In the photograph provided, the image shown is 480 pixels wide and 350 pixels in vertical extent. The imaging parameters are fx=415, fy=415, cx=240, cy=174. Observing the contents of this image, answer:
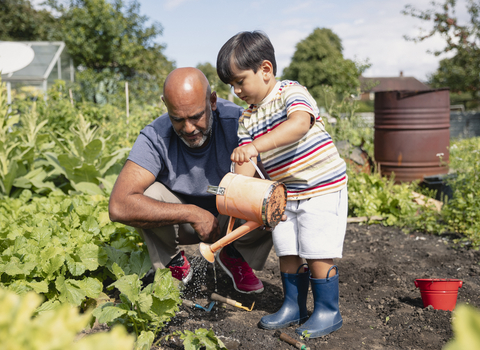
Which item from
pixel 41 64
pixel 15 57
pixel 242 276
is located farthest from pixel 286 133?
pixel 41 64

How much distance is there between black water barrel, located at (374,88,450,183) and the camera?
5203 mm

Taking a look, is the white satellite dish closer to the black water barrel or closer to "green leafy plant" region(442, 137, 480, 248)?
the black water barrel

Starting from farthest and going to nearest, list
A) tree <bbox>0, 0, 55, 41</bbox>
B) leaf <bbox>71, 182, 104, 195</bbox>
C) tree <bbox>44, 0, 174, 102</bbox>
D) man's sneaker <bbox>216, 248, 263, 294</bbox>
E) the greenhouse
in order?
tree <bbox>0, 0, 55, 41</bbox>
tree <bbox>44, 0, 174, 102</bbox>
the greenhouse
leaf <bbox>71, 182, 104, 195</bbox>
man's sneaker <bbox>216, 248, 263, 294</bbox>

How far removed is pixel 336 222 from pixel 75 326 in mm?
1660

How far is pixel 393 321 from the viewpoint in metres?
2.06

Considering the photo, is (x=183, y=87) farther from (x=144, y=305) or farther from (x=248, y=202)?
(x=144, y=305)

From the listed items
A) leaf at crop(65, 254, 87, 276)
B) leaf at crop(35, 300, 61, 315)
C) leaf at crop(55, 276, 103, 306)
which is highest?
leaf at crop(65, 254, 87, 276)

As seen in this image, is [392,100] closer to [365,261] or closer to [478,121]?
[365,261]

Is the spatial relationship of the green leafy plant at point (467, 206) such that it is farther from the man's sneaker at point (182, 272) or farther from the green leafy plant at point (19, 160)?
the green leafy plant at point (19, 160)

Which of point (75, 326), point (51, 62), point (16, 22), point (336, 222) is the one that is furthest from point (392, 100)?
point (16, 22)

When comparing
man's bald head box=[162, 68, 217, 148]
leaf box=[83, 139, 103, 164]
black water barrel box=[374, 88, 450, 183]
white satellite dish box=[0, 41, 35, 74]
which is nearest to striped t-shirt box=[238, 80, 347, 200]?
man's bald head box=[162, 68, 217, 148]

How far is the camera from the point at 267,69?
1979mm

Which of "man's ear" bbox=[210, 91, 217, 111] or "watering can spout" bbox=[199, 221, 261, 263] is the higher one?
"man's ear" bbox=[210, 91, 217, 111]

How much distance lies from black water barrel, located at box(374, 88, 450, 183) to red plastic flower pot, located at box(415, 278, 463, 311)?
10.8 feet
